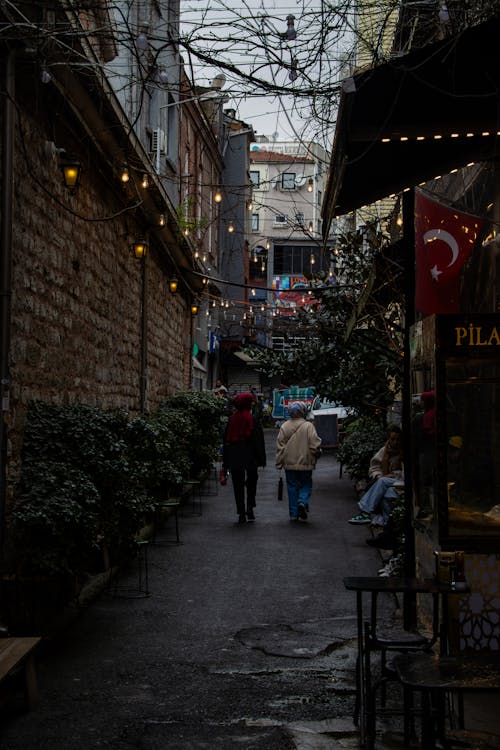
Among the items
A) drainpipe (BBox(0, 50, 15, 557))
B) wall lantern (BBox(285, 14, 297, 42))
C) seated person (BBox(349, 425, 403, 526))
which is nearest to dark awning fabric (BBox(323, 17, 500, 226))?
wall lantern (BBox(285, 14, 297, 42))

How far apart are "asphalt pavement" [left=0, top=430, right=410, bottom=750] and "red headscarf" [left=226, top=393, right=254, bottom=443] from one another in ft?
10.1

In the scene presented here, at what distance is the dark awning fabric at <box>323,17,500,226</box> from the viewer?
19.4ft

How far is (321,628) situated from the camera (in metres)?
7.66

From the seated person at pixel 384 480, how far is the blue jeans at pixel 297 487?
5.84 ft

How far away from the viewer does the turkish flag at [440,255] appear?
6648 mm

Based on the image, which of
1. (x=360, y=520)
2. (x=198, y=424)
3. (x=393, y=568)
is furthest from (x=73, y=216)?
(x=198, y=424)

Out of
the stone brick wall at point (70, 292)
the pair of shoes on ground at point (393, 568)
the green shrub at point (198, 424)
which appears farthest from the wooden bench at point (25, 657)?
the green shrub at point (198, 424)

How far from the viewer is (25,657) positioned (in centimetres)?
539

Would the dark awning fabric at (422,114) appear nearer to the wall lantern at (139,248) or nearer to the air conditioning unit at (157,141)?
the wall lantern at (139,248)

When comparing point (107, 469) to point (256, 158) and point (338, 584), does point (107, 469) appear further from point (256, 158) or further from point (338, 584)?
point (256, 158)

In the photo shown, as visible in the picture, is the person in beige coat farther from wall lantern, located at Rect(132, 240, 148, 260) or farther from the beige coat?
wall lantern, located at Rect(132, 240, 148, 260)

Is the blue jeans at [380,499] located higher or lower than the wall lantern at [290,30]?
lower

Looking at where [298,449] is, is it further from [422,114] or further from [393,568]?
[422,114]

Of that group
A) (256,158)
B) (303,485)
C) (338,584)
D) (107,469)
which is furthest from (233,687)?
(256,158)
